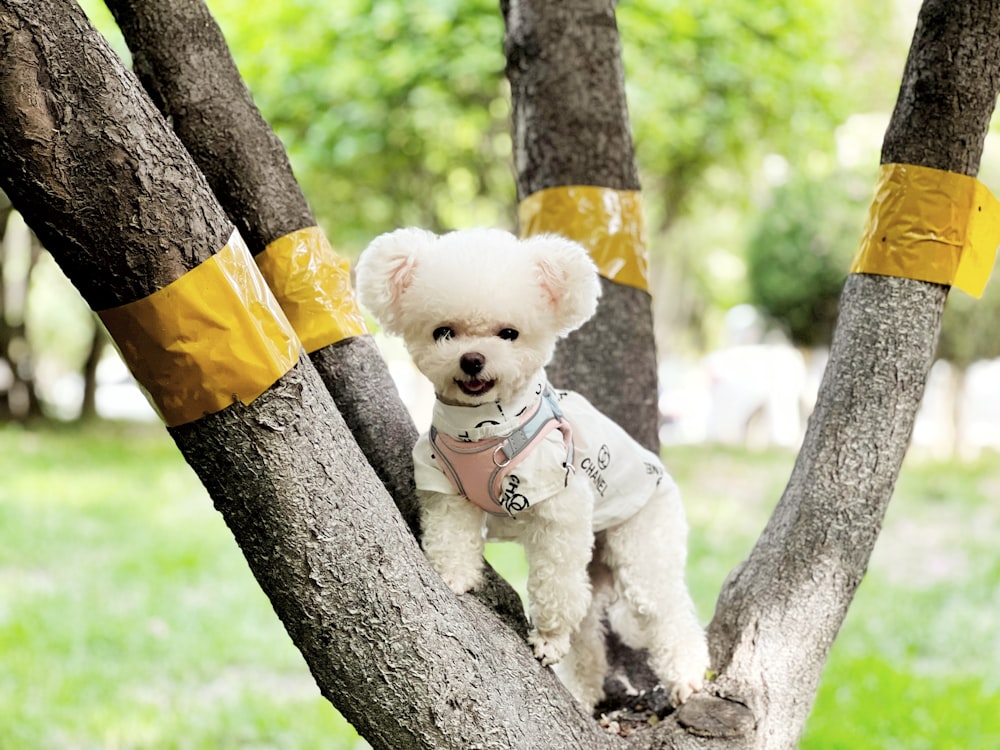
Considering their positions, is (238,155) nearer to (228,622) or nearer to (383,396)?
(383,396)

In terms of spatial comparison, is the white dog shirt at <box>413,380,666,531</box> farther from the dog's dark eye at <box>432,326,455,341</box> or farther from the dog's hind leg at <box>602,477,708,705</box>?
the dog's hind leg at <box>602,477,708,705</box>

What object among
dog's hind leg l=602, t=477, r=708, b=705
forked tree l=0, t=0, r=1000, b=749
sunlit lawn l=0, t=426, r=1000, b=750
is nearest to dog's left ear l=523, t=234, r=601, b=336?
forked tree l=0, t=0, r=1000, b=749

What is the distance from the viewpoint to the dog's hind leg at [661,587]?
6.91ft

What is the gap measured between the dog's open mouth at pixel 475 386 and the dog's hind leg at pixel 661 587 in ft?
1.90

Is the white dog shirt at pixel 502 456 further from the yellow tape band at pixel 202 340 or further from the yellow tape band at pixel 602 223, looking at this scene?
the yellow tape band at pixel 602 223

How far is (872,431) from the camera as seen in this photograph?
201cm

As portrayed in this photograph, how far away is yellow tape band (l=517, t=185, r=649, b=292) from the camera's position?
2.56 m

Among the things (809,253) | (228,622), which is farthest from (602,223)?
(809,253)

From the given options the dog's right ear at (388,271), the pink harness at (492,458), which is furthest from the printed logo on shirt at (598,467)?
the dog's right ear at (388,271)

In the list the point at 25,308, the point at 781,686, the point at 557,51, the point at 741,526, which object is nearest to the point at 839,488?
the point at 781,686

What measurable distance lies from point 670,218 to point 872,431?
1004cm

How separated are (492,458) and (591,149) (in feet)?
3.63

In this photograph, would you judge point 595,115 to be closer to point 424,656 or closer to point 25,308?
point 424,656

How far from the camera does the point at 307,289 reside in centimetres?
191
